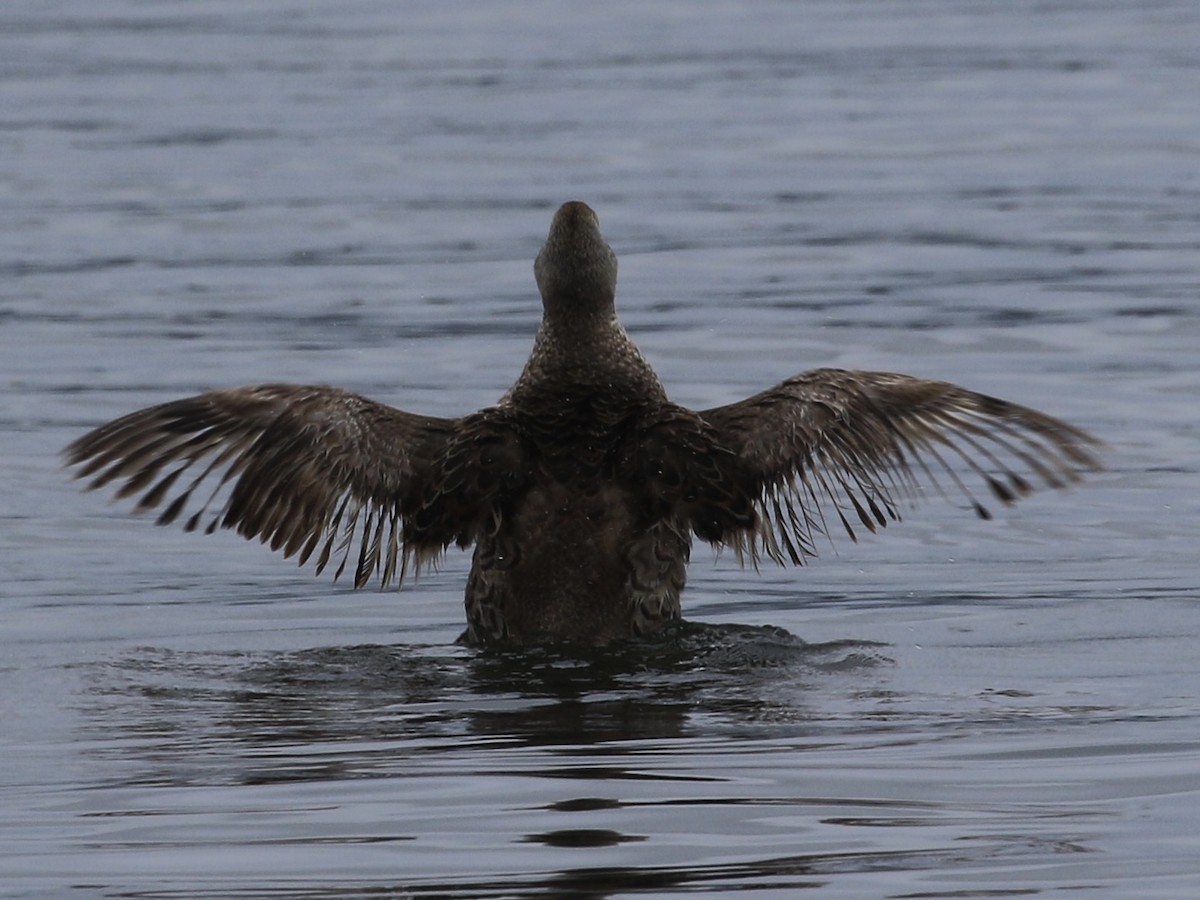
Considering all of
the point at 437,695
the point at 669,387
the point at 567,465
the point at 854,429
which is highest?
the point at 669,387

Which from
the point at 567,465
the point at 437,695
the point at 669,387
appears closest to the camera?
the point at 437,695

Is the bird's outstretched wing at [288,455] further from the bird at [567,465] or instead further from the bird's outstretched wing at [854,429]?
the bird's outstretched wing at [854,429]

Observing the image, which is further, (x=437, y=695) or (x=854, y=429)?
(x=854, y=429)

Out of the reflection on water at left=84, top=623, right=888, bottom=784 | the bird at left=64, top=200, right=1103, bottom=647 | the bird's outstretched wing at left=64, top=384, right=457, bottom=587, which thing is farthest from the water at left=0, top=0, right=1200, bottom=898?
the bird's outstretched wing at left=64, top=384, right=457, bottom=587

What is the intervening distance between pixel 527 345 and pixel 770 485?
18.5 feet

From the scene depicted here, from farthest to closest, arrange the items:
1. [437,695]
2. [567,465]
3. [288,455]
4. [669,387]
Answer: [669,387], [288,455], [567,465], [437,695]

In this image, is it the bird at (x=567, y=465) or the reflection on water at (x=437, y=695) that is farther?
the bird at (x=567, y=465)

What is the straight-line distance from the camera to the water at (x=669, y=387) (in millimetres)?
6324

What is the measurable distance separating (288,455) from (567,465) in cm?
92

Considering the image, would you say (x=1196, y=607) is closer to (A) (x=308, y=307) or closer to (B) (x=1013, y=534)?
(B) (x=1013, y=534)

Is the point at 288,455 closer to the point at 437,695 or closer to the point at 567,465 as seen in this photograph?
the point at 567,465

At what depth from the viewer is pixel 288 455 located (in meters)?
8.73

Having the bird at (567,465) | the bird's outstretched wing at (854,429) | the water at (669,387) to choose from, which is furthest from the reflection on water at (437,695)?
the bird's outstretched wing at (854,429)

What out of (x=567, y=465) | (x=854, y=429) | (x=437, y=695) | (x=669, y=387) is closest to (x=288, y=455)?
(x=567, y=465)
